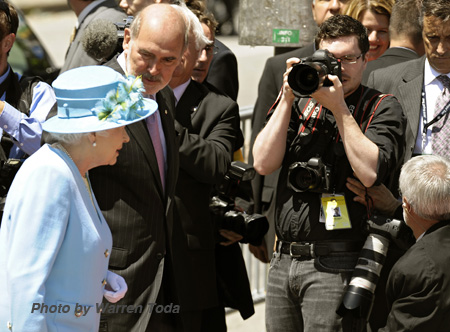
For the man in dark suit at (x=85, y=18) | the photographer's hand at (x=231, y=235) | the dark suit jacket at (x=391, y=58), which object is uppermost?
the dark suit jacket at (x=391, y=58)

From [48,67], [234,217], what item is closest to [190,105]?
[234,217]

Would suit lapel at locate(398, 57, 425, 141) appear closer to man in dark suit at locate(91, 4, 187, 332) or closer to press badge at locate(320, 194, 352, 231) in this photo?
press badge at locate(320, 194, 352, 231)

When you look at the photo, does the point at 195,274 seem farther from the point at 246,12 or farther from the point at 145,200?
the point at 246,12

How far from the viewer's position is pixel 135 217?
388 cm

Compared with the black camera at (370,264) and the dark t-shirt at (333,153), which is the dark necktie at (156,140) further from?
the black camera at (370,264)

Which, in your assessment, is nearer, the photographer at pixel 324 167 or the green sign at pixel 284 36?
the photographer at pixel 324 167

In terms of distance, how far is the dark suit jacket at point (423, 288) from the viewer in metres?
3.60


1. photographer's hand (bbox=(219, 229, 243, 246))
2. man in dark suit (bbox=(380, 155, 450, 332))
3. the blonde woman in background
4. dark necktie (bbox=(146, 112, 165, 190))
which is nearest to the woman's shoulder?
dark necktie (bbox=(146, 112, 165, 190))

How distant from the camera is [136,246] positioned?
3.88 meters

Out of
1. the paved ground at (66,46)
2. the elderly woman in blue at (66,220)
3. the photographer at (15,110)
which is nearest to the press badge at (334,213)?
the elderly woman in blue at (66,220)

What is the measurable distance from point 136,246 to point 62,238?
1.01m

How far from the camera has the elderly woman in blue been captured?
2.81 meters

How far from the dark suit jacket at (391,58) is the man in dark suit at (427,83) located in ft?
1.47

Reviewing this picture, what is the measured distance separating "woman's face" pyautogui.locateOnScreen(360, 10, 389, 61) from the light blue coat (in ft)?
10.3
